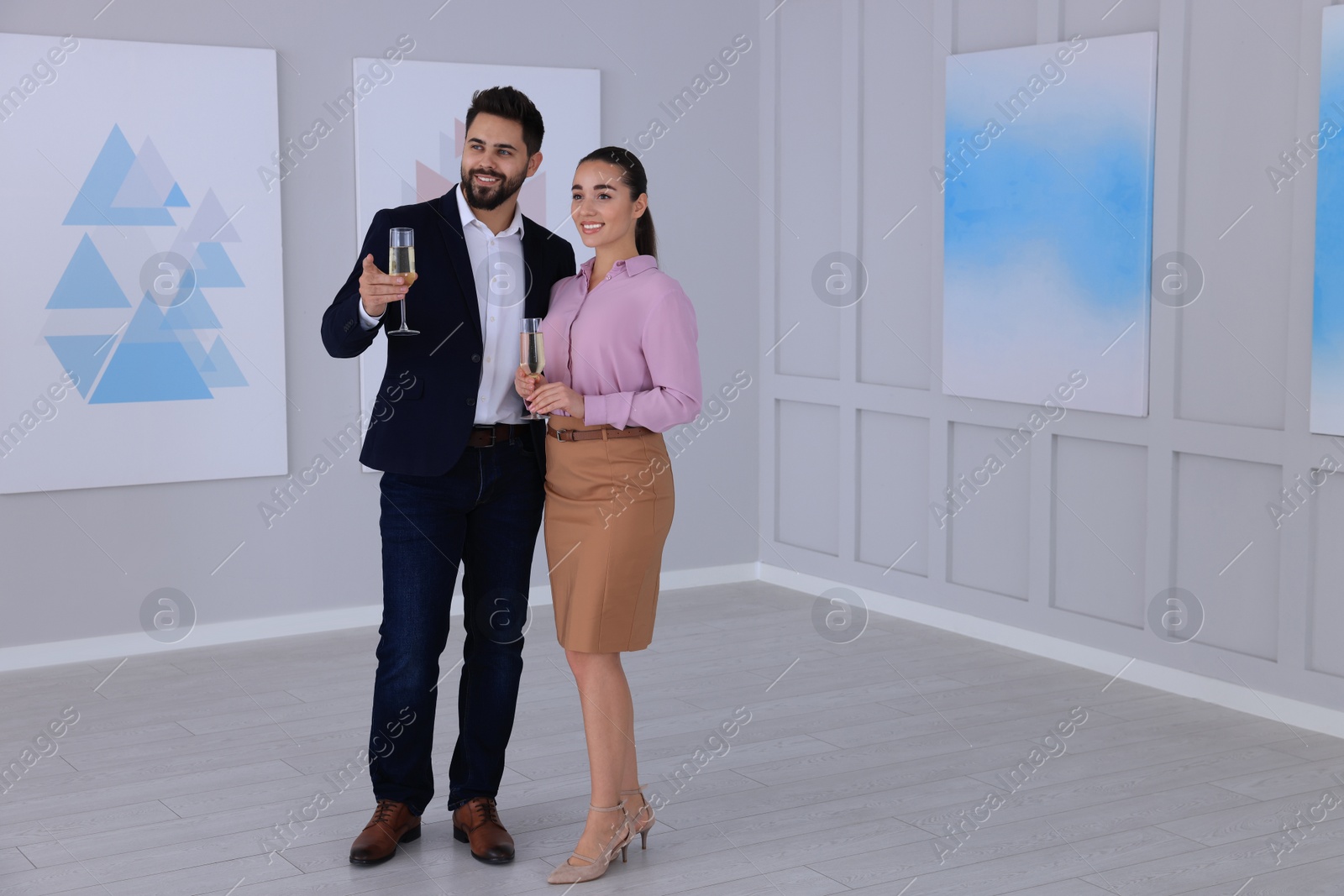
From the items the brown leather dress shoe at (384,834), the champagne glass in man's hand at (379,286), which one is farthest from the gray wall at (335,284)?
the champagne glass in man's hand at (379,286)

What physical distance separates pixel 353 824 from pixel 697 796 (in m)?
0.94

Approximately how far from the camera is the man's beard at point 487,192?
3184 mm

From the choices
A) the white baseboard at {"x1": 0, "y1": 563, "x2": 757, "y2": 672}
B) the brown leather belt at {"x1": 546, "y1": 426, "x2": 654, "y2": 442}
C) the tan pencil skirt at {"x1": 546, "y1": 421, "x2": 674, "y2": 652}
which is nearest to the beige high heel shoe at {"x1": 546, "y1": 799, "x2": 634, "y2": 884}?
the tan pencil skirt at {"x1": 546, "y1": 421, "x2": 674, "y2": 652}

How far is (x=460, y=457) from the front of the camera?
3180 mm

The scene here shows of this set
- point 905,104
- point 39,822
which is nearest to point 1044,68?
point 905,104

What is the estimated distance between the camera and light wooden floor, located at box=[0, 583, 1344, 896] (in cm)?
326

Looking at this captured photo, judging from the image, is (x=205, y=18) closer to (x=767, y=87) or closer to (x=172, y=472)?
(x=172, y=472)

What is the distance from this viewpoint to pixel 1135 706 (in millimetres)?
4641

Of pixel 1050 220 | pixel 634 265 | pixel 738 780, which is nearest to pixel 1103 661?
pixel 1050 220

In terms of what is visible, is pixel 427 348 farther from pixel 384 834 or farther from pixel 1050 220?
pixel 1050 220

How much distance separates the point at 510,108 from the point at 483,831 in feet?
5.73

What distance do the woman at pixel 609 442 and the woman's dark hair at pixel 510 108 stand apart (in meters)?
0.22

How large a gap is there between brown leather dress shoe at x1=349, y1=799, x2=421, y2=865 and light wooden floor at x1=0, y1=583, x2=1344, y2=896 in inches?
1.5

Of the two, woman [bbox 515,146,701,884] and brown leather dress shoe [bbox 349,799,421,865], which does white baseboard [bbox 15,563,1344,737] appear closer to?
brown leather dress shoe [bbox 349,799,421,865]
